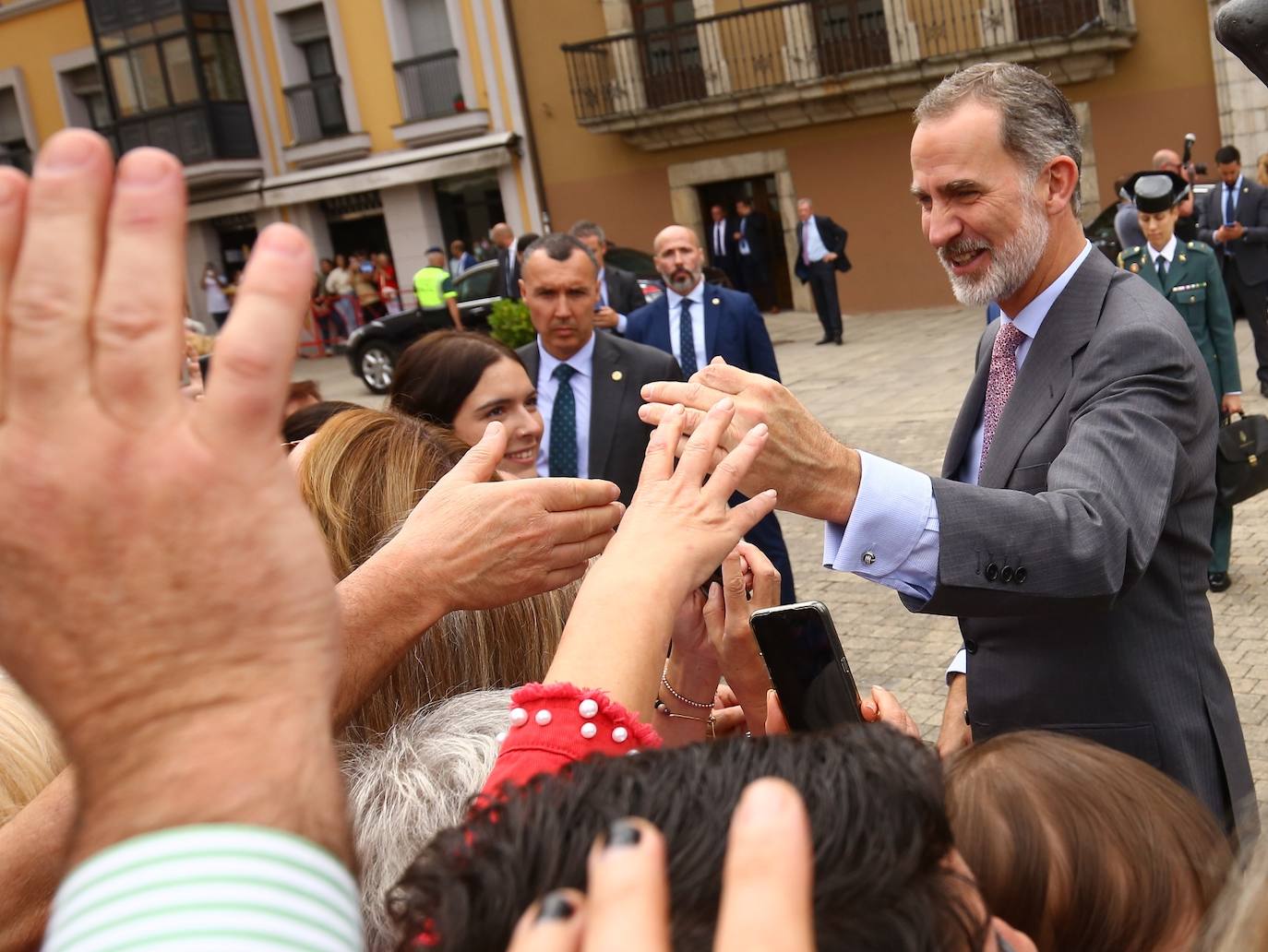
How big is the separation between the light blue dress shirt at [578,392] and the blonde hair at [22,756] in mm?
2957

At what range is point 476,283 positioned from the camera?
55.7 ft

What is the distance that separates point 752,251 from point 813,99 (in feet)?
8.06

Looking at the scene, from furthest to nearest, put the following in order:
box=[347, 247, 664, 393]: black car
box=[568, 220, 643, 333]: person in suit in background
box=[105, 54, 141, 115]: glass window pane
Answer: box=[105, 54, 141, 115]: glass window pane < box=[347, 247, 664, 393]: black car < box=[568, 220, 643, 333]: person in suit in background

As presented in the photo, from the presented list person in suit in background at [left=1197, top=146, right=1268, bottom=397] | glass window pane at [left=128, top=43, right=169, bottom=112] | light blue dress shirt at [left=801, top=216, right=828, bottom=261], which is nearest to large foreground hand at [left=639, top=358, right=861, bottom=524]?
Answer: person in suit in background at [left=1197, top=146, right=1268, bottom=397]

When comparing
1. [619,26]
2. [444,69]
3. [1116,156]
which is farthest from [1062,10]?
[444,69]

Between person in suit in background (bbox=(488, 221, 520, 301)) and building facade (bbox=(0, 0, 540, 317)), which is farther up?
building facade (bbox=(0, 0, 540, 317))

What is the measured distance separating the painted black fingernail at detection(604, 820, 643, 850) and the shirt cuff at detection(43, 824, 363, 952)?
175mm

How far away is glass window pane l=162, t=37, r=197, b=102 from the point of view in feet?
78.7

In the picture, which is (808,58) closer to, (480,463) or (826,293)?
(826,293)

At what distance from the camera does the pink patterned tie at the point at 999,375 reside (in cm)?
242

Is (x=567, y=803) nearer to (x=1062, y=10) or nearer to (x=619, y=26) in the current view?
(x=1062, y=10)

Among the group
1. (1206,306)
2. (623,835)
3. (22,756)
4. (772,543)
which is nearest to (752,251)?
(1206,306)

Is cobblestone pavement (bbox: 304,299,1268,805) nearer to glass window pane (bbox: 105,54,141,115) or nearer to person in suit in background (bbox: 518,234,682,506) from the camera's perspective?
person in suit in background (bbox: 518,234,682,506)

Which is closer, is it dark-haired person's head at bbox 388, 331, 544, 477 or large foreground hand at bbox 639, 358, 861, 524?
large foreground hand at bbox 639, 358, 861, 524
